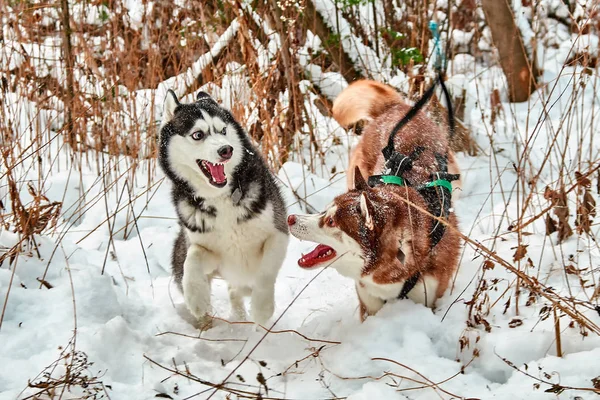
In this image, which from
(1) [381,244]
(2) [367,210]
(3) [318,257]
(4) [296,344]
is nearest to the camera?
(2) [367,210]

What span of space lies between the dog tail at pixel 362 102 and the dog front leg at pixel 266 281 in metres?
1.14

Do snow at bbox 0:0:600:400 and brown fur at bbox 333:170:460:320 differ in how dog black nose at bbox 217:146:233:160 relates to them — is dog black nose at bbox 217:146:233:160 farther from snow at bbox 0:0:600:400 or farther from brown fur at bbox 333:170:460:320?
snow at bbox 0:0:600:400

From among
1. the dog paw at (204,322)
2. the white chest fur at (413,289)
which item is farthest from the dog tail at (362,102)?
the dog paw at (204,322)

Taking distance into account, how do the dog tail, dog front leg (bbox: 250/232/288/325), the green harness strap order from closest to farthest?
the green harness strap, dog front leg (bbox: 250/232/288/325), the dog tail

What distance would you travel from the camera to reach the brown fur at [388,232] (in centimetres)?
266

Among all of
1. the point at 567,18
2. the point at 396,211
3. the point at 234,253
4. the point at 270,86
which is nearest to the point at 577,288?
the point at 396,211

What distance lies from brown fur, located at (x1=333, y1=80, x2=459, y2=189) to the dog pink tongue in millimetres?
959

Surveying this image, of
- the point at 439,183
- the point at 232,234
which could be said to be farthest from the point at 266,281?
the point at 439,183

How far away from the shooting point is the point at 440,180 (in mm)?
3014

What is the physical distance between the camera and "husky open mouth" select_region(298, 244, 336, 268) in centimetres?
278

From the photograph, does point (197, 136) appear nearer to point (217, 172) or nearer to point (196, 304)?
point (217, 172)

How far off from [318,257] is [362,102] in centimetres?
154

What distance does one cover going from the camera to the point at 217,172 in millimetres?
3078

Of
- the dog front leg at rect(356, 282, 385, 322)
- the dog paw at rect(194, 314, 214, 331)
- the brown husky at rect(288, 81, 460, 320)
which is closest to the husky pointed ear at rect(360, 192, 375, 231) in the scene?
the brown husky at rect(288, 81, 460, 320)
